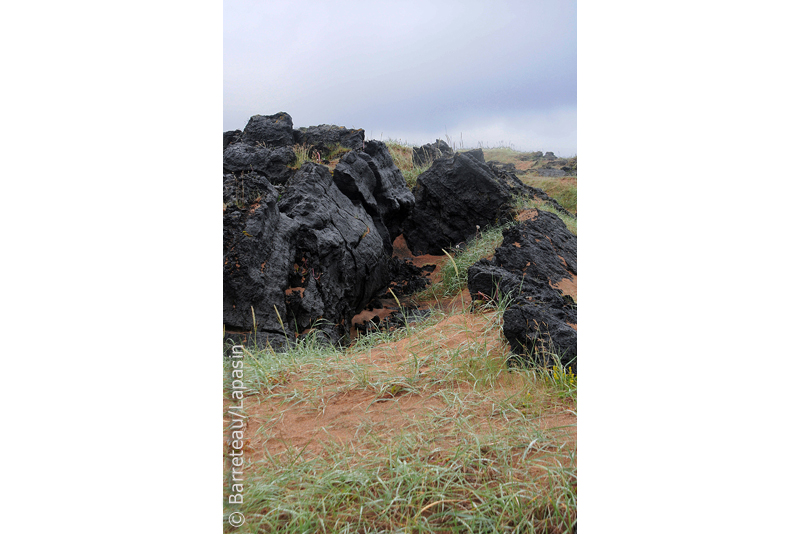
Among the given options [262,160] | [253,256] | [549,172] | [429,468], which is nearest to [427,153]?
[549,172]

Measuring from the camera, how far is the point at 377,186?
7.19 metres

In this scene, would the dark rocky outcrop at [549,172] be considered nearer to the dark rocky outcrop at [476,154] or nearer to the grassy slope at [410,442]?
the dark rocky outcrop at [476,154]

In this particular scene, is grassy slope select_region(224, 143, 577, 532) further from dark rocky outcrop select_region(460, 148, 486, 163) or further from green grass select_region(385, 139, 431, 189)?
green grass select_region(385, 139, 431, 189)

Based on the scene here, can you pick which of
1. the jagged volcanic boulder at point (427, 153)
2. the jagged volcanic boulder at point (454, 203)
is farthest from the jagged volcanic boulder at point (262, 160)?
the jagged volcanic boulder at point (427, 153)

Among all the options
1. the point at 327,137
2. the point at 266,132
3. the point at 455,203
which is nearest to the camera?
the point at 266,132

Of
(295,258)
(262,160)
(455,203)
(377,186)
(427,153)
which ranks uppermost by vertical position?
(427,153)

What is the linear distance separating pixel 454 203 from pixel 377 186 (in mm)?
1721

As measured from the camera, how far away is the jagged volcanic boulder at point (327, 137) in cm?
765

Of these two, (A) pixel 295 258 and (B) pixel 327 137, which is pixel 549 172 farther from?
(A) pixel 295 258

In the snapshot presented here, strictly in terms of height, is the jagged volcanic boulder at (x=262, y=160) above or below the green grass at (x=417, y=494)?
above

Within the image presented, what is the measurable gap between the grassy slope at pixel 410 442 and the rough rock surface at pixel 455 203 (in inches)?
206

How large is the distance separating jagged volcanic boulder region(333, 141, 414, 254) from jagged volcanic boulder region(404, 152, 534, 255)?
0.45m
